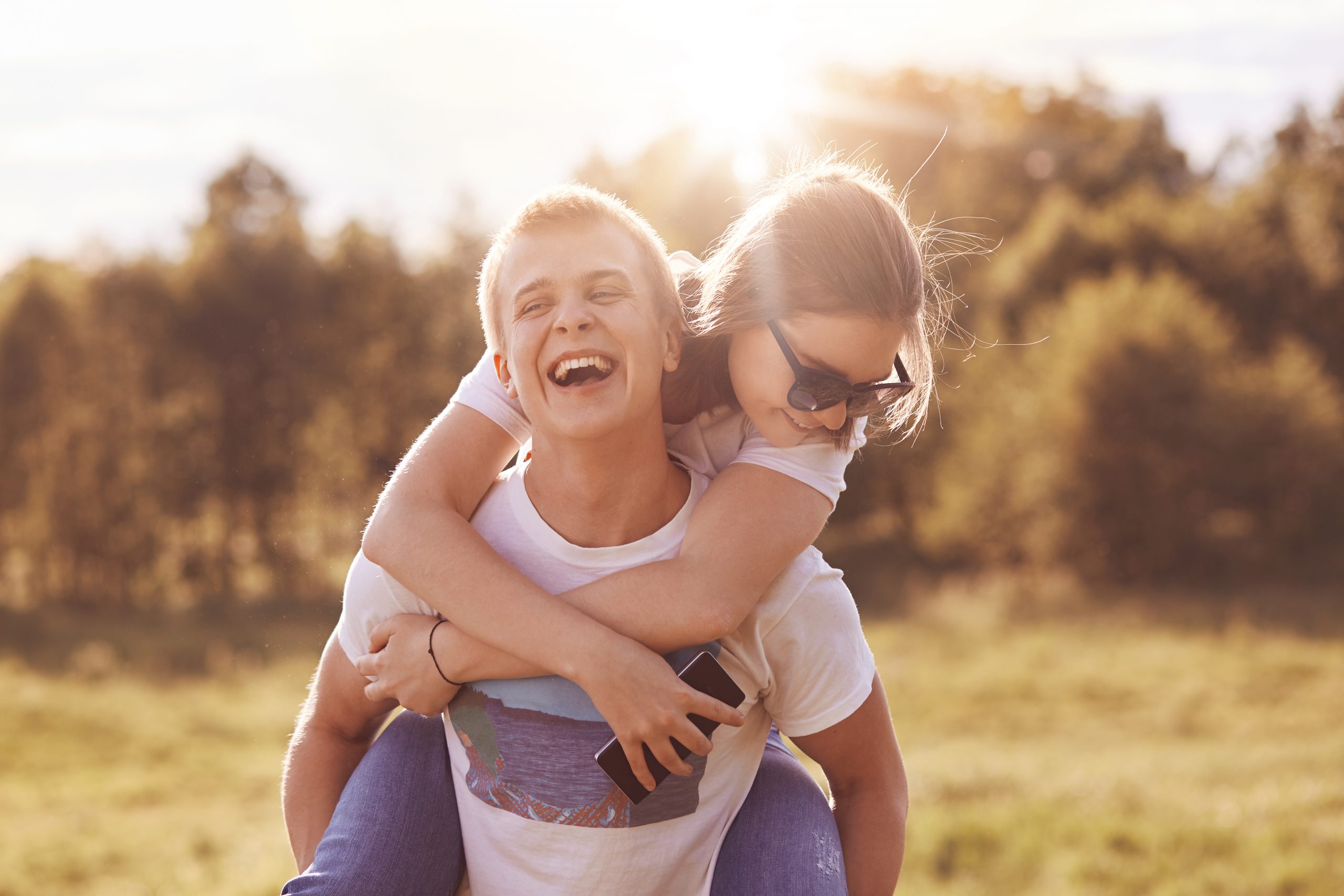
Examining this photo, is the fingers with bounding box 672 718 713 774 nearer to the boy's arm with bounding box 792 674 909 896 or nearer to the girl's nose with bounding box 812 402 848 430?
the boy's arm with bounding box 792 674 909 896

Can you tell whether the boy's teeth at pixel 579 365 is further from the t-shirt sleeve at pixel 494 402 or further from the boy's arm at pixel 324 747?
the boy's arm at pixel 324 747

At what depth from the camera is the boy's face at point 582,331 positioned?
1.89 m

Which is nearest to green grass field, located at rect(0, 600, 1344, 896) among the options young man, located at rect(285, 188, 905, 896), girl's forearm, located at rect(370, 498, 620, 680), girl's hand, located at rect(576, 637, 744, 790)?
young man, located at rect(285, 188, 905, 896)

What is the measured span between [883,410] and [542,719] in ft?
2.74

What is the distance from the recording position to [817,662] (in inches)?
77.2

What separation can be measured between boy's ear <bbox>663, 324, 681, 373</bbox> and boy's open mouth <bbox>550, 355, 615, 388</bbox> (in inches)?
5.9

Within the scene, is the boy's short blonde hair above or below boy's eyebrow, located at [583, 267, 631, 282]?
above

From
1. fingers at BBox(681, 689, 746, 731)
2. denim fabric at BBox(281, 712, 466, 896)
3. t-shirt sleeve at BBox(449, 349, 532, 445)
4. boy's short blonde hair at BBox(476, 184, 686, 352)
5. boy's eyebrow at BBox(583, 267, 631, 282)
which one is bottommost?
denim fabric at BBox(281, 712, 466, 896)

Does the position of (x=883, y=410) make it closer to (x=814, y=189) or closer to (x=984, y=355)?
(x=814, y=189)

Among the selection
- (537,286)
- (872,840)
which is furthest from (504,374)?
(872,840)

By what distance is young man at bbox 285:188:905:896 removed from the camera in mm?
1907

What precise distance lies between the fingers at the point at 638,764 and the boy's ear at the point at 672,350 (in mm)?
671

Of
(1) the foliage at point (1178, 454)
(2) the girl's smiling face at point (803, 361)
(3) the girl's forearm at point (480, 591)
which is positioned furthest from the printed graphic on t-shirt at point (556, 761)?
(1) the foliage at point (1178, 454)

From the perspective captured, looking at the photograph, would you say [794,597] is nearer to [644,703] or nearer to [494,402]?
[644,703]
